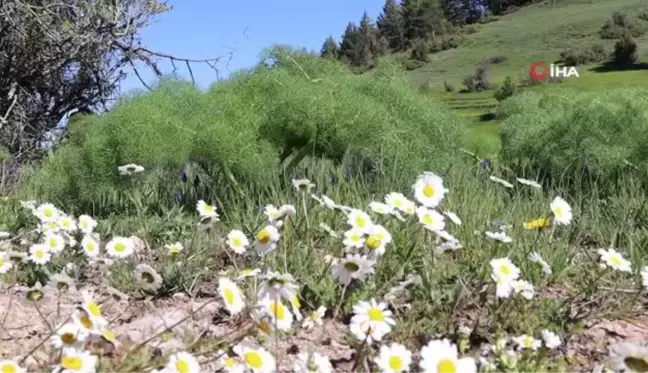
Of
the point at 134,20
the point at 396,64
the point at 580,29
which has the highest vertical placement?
the point at 134,20

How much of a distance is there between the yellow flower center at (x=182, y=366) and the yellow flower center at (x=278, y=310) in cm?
19

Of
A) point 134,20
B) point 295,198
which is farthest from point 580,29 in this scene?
point 295,198

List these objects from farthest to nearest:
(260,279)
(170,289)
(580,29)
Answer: (580,29) → (170,289) → (260,279)

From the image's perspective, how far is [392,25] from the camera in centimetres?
4572

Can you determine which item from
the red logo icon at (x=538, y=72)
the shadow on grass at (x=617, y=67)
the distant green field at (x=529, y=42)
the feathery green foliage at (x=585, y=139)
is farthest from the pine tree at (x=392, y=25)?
the feathery green foliage at (x=585, y=139)

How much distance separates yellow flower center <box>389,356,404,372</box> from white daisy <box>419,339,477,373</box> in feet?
0.29

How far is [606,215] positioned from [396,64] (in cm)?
141

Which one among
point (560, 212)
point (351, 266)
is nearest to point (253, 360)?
point (351, 266)

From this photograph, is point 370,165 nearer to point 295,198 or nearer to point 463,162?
point 463,162

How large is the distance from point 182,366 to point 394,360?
39 centimetres

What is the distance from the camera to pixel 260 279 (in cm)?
199

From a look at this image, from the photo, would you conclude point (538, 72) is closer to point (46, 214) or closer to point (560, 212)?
point (560, 212)

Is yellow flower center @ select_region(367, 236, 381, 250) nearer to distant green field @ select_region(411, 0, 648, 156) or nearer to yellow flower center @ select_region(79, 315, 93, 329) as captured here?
yellow flower center @ select_region(79, 315, 93, 329)

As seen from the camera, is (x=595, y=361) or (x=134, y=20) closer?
(x=595, y=361)
